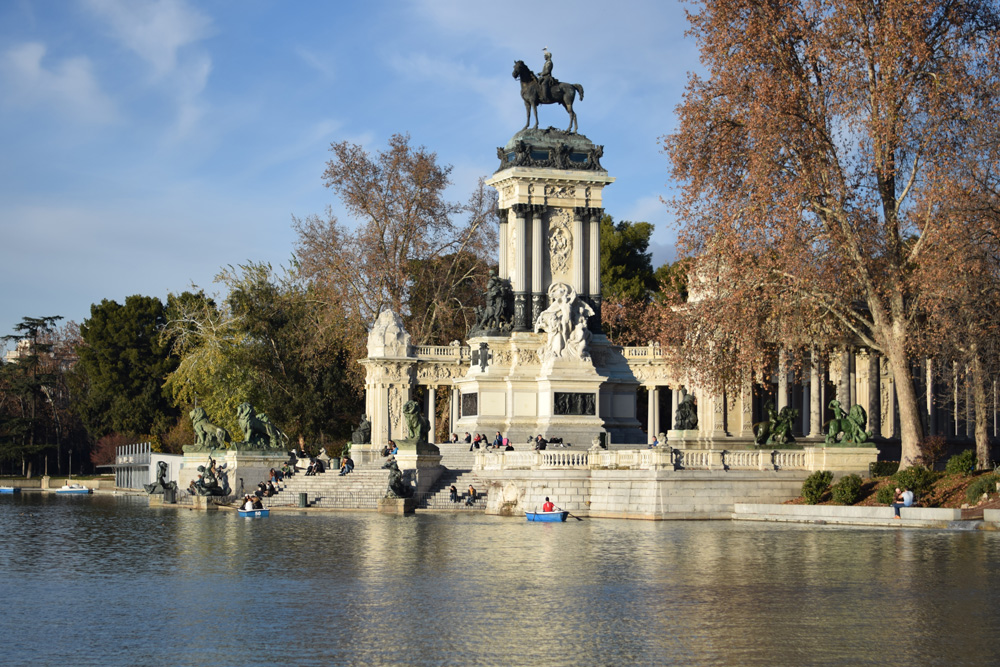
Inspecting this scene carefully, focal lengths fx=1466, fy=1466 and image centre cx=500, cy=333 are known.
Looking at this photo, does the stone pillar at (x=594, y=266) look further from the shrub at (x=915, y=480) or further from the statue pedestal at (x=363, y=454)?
the shrub at (x=915, y=480)

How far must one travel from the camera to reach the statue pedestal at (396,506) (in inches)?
1794

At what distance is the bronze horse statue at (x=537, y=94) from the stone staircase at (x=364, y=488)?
16.3 metres

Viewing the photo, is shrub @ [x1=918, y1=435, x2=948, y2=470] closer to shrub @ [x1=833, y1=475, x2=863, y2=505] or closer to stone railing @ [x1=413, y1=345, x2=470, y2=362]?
shrub @ [x1=833, y1=475, x2=863, y2=505]

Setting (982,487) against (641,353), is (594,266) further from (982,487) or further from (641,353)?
(982,487)

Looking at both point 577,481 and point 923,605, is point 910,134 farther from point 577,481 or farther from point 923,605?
point 923,605

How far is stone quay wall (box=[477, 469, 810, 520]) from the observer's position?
40.6 metres

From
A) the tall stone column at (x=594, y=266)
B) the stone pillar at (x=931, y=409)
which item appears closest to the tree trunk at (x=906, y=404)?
the stone pillar at (x=931, y=409)

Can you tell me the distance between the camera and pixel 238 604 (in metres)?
21.5

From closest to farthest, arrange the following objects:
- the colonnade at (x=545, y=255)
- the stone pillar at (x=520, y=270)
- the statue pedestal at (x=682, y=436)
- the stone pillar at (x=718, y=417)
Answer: the statue pedestal at (x=682, y=436) < the stone pillar at (x=520, y=270) < the colonnade at (x=545, y=255) < the stone pillar at (x=718, y=417)

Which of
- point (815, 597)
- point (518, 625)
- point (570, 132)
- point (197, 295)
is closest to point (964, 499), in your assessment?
point (815, 597)

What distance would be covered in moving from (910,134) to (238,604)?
26267mm

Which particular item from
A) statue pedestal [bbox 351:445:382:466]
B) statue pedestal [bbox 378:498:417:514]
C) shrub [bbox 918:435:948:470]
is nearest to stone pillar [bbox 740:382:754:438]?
shrub [bbox 918:435:948:470]

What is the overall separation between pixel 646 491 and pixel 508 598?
19.3 m

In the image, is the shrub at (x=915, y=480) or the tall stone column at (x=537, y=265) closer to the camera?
the shrub at (x=915, y=480)
